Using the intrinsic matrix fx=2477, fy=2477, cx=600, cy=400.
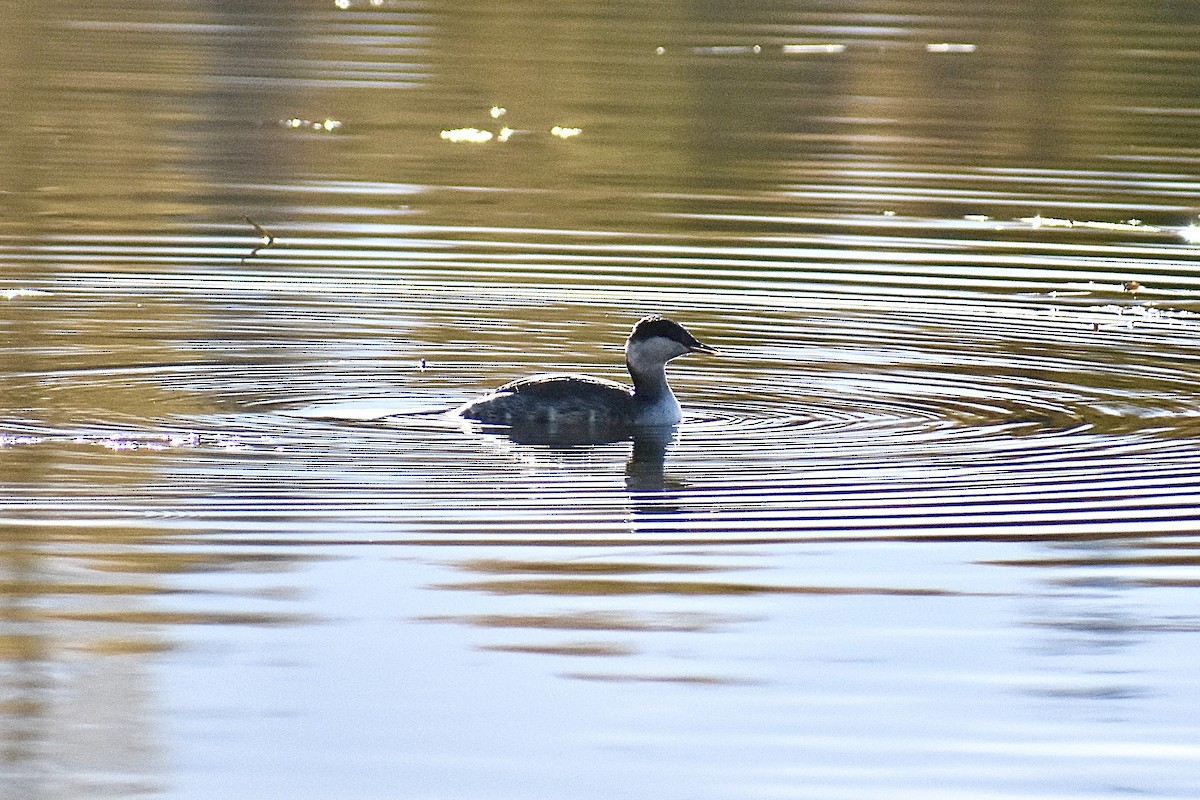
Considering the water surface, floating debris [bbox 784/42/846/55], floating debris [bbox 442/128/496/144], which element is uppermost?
floating debris [bbox 784/42/846/55]

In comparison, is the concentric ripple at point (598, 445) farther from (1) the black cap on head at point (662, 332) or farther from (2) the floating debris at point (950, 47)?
(2) the floating debris at point (950, 47)

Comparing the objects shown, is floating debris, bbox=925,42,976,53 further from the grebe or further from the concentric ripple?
the grebe

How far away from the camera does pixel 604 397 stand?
43.8ft

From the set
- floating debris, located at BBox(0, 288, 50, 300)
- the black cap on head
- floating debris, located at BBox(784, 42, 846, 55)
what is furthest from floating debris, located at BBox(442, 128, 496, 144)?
the black cap on head

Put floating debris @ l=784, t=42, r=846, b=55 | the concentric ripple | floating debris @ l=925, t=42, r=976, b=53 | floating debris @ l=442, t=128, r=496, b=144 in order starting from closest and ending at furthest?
the concentric ripple → floating debris @ l=442, t=128, r=496, b=144 → floating debris @ l=784, t=42, r=846, b=55 → floating debris @ l=925, t=42, r=976, b=53

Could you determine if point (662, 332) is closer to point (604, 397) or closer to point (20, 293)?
point (604, 397)

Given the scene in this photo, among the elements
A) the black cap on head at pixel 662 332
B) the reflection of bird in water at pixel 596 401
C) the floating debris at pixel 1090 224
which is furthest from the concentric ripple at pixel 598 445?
the floating debris at pixel 1090 224

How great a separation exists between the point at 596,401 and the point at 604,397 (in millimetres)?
49

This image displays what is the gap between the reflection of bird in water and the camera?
13.1 meters

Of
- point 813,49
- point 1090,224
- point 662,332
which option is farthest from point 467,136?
point 662,332

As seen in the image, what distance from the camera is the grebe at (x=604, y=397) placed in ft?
42.9

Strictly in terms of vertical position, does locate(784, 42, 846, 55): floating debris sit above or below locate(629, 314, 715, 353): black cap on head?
above

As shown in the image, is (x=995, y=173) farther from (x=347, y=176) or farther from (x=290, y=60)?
(x=290, y=60)

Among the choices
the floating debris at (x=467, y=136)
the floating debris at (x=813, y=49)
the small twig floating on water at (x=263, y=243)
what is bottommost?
the small twig floating on water at (x=263, y=243)
